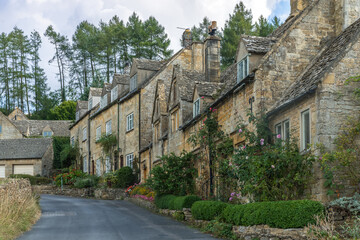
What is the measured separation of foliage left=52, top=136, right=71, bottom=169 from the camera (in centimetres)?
5033

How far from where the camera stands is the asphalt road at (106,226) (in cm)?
1441

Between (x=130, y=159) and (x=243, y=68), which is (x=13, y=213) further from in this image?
(x=130, y=159)

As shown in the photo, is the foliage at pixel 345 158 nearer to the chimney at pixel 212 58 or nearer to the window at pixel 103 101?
the chimney at pixel 212 58

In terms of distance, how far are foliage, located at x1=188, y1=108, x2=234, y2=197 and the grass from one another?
7284 mm

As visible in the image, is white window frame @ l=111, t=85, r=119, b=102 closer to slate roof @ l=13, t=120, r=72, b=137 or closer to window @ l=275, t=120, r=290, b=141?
window @ l=275, t=120, r=290, b=141

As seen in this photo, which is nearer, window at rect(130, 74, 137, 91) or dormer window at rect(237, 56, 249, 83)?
dormer window at rect(237, 56, 249, 83)

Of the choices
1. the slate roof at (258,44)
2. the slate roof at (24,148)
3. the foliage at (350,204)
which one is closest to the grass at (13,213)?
the foliage at (350,204)

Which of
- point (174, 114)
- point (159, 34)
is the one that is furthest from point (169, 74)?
point (159, 34)

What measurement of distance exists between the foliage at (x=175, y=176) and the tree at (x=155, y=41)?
35673 mm

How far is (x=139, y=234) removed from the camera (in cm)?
1487

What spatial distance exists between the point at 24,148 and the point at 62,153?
13.9 ft

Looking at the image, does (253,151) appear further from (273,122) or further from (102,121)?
(102,121)

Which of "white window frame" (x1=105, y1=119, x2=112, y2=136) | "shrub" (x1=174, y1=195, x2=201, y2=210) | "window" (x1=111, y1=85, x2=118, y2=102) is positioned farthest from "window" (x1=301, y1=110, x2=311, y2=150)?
"white window frame" (x1=105, y1=119, x2=112, y2=136)

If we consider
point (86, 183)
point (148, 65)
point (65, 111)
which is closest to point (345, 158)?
point (148, 65)
